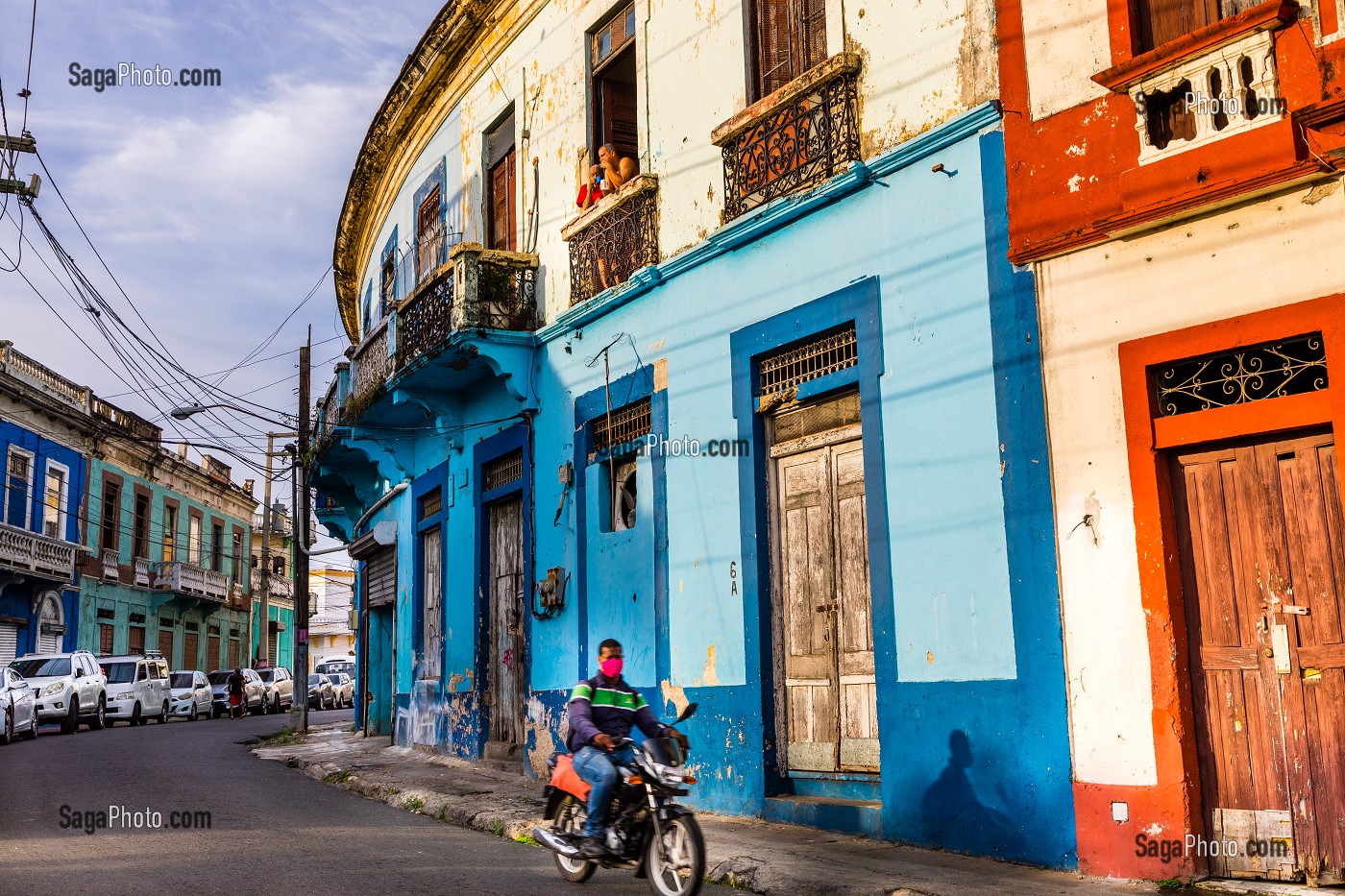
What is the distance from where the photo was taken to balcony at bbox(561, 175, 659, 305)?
11.4 metres

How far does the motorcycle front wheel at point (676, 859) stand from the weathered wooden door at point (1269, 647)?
2.77 metres

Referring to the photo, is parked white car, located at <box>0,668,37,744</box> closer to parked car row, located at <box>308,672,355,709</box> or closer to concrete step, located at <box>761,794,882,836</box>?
concrete step, located at <box>761,794,882,836</box>

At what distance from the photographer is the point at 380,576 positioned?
20.8 m

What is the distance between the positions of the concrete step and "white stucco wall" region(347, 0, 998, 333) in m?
4.67

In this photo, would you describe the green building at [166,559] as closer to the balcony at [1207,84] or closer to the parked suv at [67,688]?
the parked suv at [67,688]

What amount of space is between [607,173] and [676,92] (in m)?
1.28

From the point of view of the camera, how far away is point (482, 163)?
15227mm

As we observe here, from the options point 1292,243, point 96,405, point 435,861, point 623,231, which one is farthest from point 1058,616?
point 96,405

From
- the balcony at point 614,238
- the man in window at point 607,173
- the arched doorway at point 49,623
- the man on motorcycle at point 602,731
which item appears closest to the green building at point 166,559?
the arched doorway at point 49,623

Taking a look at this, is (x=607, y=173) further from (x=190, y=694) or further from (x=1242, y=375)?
(x=190, y=694)

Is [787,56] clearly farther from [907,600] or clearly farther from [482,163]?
[482,163]

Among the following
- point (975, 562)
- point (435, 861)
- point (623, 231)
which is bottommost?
point (435, 861)

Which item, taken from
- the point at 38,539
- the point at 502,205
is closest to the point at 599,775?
the point at 502,205

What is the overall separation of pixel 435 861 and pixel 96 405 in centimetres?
3203
